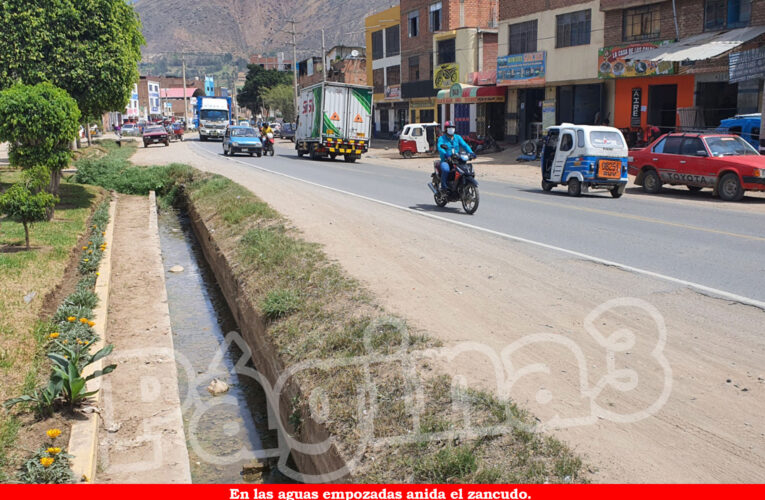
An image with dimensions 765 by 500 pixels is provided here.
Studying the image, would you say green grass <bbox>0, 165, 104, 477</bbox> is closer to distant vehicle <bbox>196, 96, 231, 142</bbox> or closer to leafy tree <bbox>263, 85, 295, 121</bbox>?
distant vehicle <bbox>196, 96, 231, 142</bbox>

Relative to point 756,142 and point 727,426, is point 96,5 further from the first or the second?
point 756,142

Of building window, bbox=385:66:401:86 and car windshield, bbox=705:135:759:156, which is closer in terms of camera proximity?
car windshield, bbox=705:135:759:156

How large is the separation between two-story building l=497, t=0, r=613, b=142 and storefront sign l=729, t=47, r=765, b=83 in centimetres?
903

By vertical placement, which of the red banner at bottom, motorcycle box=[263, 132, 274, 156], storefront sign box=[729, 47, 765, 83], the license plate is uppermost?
storefront sign box=[729, 47, 765, 83]

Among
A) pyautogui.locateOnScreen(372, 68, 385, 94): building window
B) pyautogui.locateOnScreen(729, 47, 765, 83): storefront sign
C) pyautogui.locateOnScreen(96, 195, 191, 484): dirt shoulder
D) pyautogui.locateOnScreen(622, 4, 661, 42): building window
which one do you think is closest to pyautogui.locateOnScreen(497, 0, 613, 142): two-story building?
pyautogui.locateOnScreen(622, 4, 661, 42): building window

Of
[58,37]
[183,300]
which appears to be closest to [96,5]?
[58,37]

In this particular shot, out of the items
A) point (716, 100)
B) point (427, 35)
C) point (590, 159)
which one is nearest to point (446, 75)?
point (427, 35)

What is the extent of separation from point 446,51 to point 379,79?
44.7ft

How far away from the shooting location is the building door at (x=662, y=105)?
30.1 metres

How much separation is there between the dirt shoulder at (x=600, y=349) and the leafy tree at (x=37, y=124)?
23.0 feet

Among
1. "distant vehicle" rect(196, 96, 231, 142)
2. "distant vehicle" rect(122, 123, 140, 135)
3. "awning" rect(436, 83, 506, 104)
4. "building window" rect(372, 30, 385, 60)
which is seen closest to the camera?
"awning" rect(436, 83, 506, 104)

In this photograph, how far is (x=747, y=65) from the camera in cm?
2303

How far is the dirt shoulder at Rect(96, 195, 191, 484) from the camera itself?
5.28 meters

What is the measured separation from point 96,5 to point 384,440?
15.2 m
